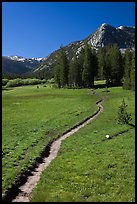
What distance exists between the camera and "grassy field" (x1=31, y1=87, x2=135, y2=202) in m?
18.2

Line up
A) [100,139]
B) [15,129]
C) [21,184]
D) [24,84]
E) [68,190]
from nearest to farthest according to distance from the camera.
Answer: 1. [68,190]
2. [21,184]
3. [100,139]
4. [15,129]
5. [24,84]

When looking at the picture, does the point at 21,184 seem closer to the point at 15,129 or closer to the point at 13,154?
the point at 13,154

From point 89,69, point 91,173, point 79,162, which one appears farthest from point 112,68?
point 91,173

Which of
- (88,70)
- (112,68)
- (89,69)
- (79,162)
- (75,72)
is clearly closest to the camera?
(79,162)

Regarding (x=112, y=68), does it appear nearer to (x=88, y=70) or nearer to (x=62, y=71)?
(x=88, y=70)

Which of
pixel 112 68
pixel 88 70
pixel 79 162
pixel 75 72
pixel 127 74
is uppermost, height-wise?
pixel 112 68

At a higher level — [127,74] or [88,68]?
[88,68]

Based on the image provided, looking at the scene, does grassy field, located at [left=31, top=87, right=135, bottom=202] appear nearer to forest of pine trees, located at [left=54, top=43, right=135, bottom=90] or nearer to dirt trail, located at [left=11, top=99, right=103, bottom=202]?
dirt trail, located at [left=11, top=99, right=103, bottom=202]

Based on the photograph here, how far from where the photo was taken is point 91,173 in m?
22.4

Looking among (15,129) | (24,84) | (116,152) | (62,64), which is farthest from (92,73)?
(116,152)

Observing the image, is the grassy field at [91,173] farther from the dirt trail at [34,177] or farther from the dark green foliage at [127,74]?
the dark green foliage at [127,74]

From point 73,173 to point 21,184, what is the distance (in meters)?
3.87

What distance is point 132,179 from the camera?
826 inches

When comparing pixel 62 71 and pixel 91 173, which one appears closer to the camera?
pixel 91 173
